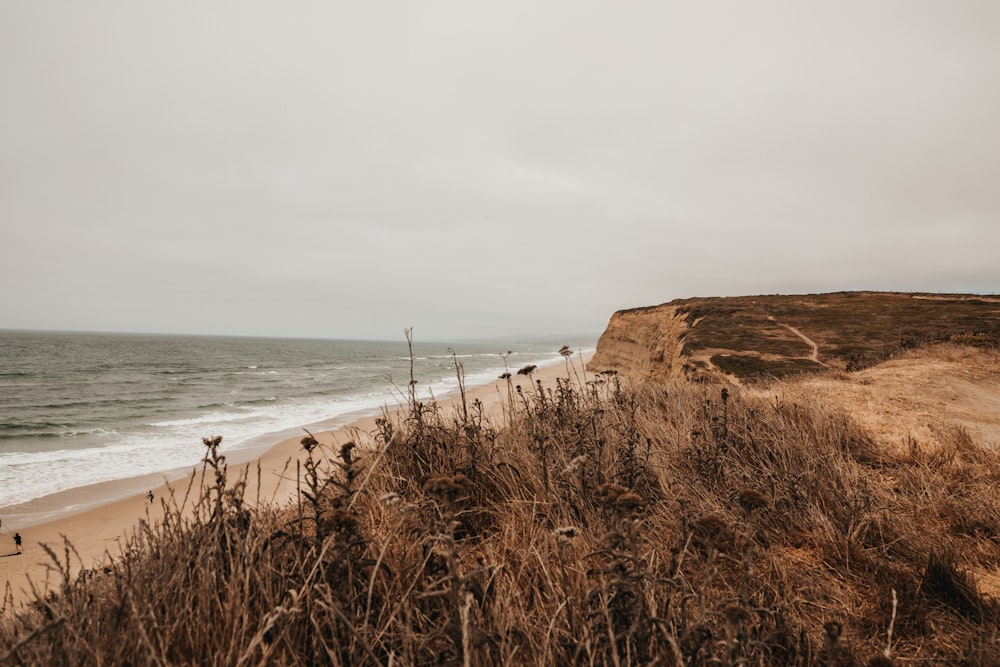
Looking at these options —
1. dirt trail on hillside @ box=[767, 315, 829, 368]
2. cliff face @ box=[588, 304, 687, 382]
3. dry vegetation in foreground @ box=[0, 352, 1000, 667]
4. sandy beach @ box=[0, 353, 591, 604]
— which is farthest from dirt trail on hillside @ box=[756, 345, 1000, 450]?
cliff face @ box=[588, 304, 687, 382]

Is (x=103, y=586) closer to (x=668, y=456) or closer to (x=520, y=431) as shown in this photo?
(x=520, y=431)

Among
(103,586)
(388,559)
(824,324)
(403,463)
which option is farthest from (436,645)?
(824,324)

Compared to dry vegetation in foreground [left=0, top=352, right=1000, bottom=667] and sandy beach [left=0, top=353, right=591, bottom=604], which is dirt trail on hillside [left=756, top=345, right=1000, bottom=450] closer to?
dry vegetation in foreground [left=0, top=352, right=1000, bottom=667]

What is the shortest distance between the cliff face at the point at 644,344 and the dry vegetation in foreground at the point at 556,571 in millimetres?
8485

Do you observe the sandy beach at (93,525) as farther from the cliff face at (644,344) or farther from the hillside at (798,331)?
the cliff face at (644,344)

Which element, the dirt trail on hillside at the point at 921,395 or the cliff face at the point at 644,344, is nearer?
the dirt trail on hillside at the point at 921,395

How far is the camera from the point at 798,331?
1348cm

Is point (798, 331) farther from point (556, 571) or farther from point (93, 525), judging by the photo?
point (93, 525)

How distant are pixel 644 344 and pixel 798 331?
767 cm

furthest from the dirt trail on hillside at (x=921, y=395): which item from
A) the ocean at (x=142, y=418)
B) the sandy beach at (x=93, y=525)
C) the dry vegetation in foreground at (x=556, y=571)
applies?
the ocean at (x=142, y=418)

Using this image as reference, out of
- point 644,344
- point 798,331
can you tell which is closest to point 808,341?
point 798,331

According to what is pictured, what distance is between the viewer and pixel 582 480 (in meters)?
3.15

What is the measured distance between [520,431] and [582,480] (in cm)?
200

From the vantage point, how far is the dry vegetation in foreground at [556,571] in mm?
1712
